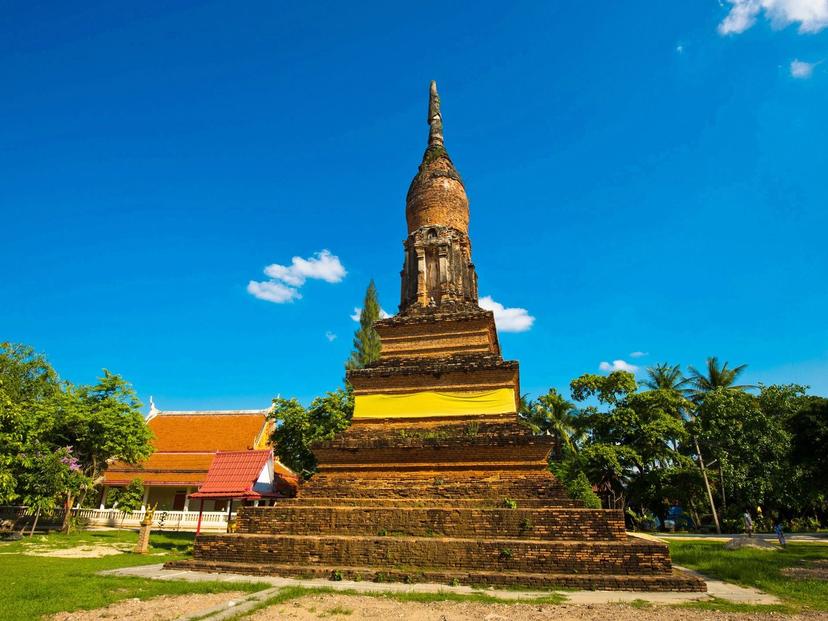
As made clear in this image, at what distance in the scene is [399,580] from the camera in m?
10.1

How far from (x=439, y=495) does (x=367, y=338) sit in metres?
28.6

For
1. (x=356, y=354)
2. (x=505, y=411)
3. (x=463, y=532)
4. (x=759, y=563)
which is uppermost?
(x=356, y=354)

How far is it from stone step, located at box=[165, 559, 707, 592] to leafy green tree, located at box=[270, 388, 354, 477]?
15018mm

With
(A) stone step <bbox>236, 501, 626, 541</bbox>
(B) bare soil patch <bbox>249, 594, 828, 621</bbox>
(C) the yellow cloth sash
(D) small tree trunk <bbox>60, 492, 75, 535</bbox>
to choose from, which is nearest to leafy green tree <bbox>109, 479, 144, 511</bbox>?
(D) small tree trunk <bbox>60, 492, 75, 535</bbox>

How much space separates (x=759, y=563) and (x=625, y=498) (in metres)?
21.0

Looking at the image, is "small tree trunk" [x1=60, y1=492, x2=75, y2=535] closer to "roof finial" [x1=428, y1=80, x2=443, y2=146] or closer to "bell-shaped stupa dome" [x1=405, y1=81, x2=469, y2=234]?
"bell-shaped stupa dome" [x1=405, y1=81, x2=469, y2=234]

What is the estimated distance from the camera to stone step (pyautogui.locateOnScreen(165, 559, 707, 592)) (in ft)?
30.7

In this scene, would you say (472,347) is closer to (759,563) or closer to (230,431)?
(759,563)

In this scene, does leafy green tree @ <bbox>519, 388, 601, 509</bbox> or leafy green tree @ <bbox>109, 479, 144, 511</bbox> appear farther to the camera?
leafy green tree @ <bbox>519, 388, 601, 509</bbox>

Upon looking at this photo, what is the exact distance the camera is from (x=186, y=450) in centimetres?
3130

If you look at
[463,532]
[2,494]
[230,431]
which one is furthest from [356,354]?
[463,532]

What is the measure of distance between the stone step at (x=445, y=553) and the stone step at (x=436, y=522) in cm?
39

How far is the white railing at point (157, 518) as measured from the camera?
25594 millimetres

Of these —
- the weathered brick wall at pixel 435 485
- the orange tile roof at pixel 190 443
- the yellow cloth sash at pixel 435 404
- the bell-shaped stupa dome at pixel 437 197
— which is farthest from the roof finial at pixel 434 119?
the orange tile roof at pixel 190 443
